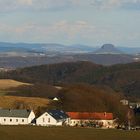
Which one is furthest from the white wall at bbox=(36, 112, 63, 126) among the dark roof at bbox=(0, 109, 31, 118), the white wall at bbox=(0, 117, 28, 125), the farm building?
the farm building

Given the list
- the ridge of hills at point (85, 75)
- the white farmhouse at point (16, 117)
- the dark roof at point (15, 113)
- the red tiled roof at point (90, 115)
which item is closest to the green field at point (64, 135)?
A: the white farmhouse at point (16, 117)

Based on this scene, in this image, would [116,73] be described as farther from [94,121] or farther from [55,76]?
[94,121]

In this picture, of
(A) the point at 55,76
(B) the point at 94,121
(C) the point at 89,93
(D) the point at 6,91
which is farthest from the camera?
(A) the point at 55,76

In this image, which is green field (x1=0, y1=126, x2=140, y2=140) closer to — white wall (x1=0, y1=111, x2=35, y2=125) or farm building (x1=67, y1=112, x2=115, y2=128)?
white wall (x1=0, y1=111, x2=35, y2=125)

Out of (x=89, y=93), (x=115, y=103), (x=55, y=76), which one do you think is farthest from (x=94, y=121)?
(x=55, y=76)

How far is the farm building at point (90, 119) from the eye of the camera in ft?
216

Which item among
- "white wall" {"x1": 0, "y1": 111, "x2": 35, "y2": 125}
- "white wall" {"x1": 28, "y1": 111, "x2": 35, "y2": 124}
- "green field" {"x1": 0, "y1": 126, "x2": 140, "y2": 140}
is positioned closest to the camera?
"green field" {"x1": 0, "y1": 126, "x2": 140, "y2": 140}

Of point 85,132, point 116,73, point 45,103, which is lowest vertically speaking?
point 85,132

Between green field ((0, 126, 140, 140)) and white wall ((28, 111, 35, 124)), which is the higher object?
white wall ((28, 111, 35, 124))

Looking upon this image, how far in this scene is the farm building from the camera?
2597 inches

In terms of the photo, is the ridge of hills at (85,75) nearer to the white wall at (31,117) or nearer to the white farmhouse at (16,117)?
the white wall at (31,117)

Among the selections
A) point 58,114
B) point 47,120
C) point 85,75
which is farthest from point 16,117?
point 85,75

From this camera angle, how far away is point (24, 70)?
179 metres

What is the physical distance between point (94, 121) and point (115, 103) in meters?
9.61
